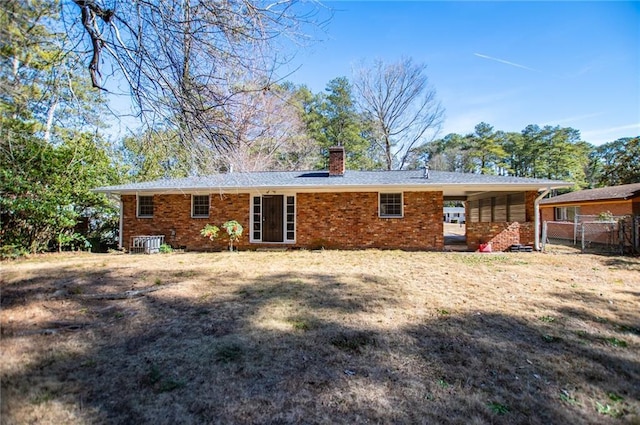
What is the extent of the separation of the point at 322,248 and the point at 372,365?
846 cm

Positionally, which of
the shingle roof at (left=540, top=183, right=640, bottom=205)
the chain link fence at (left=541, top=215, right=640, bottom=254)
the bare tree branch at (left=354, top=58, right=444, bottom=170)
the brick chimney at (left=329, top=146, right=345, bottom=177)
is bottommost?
the chain link fence at (left=541, top=215, right=640, bottom=254)

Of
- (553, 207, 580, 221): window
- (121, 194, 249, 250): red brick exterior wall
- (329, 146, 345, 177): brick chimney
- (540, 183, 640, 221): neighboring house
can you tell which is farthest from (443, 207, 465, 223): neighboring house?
(121, 194, 249, 250): red brick exterior wall

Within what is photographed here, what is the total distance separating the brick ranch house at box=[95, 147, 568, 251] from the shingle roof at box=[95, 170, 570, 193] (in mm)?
31

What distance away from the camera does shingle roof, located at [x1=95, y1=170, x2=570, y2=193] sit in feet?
34.1

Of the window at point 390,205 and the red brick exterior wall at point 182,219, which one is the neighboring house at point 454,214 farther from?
the red brick exterior wall at point 182,219

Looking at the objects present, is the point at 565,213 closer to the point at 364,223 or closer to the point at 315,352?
the point at 364,223

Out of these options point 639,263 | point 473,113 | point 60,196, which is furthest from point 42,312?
point 473,113

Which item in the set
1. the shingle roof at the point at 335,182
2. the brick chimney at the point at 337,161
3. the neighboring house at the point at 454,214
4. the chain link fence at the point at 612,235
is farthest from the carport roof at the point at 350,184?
the neighboring house at the point at 454,214

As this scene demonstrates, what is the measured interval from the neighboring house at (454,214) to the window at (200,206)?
122 ft

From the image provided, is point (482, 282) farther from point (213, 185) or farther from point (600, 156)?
point (600, 156)

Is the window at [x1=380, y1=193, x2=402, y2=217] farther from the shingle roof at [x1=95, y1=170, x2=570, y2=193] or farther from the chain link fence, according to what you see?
the chain link fence

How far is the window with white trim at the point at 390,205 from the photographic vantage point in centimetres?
1115

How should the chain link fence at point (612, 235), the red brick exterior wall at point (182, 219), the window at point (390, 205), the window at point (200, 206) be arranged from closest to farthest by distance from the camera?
the chain link fence at point (612, 235)
the window at point (390, 205)
the red brick exterior wall at point (182, 219)
the window at point (200, 206)

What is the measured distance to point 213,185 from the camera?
36.3 ft
